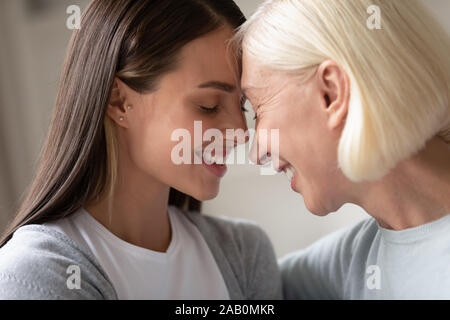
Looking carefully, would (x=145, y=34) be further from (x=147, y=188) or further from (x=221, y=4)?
(x=147, y=188)

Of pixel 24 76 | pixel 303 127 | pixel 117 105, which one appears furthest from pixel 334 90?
pixel 24 76

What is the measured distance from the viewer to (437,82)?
90 cm

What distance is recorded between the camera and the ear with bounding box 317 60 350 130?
89 cm

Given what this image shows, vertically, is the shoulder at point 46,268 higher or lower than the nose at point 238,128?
lower

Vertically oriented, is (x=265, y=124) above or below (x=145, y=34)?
below

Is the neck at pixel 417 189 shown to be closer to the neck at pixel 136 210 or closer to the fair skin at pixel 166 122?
the fair skin at pixel 166 122

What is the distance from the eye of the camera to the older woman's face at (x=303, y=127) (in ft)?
3.07

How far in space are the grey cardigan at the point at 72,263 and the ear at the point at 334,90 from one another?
0.49 m

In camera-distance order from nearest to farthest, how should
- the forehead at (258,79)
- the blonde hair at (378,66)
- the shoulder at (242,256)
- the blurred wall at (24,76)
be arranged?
the blonde hair at (378,66), the forehead at (258,79), the shoulder at (242,256), the blurred wall at (24,76)

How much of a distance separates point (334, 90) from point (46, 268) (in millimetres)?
568

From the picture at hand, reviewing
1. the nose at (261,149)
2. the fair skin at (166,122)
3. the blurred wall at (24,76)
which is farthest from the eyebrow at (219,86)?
the blurred wall at (24,76)

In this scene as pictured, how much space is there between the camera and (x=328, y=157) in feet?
3.12
